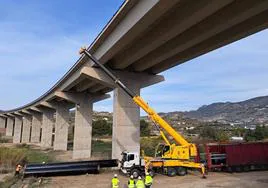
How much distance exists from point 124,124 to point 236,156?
10402mm

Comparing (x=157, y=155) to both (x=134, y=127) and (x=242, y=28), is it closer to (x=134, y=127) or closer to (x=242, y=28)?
(x=134, y=127)

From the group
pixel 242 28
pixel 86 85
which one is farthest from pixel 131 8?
pixel 86 85

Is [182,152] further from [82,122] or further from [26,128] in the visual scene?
[26,128]

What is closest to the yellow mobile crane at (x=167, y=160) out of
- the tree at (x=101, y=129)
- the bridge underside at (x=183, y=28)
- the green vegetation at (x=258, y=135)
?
the bridge underside at (x=183, y=28)

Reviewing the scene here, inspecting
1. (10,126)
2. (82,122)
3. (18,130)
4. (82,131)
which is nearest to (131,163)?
(82,131)

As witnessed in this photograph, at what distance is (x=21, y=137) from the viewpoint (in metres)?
96.6

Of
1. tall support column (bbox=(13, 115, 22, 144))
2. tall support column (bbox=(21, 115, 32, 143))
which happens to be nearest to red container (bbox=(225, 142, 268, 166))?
tall support column (bbox=(21, 115, 32, 143))

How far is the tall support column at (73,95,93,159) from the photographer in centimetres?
4266

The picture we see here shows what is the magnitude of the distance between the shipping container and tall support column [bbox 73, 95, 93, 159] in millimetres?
21362

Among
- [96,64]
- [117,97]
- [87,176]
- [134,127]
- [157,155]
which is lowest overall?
[87,176]

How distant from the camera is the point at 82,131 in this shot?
43.2 meters

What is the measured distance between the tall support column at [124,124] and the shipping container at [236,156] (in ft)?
22.8

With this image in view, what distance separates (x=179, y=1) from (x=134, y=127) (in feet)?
51.4

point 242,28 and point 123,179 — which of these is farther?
point 123,179
